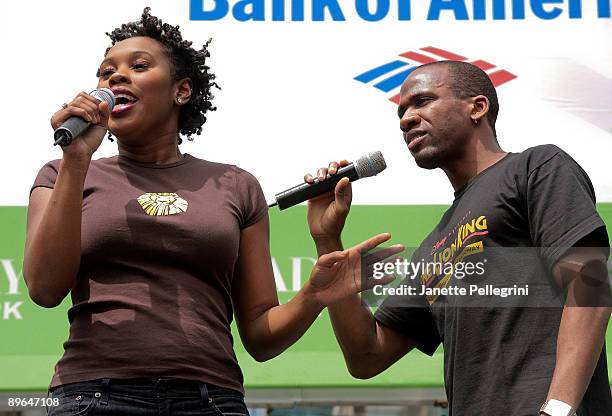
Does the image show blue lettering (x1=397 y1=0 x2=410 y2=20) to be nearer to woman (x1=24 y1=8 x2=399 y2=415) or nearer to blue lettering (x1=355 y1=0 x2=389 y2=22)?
blue lettering (x1=355 y1=0 x2=389 y2=22)

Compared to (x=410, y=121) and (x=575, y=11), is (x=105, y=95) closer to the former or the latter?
(x=410, y=121)

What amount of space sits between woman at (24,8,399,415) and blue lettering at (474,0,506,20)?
1.30 m

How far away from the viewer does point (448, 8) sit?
3.02m

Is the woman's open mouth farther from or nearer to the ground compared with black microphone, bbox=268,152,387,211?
farther from the ground

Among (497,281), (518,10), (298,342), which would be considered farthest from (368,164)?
(518,10)

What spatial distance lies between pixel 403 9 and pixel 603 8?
0.66 metres

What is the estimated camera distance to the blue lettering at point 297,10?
9.99 feet

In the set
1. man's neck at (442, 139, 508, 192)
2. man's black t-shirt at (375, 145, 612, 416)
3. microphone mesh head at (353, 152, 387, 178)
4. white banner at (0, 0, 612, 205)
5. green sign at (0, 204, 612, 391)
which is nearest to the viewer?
man's black t-shirt at (375, 145, 612, 416)

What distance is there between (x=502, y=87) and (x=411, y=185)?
→ 445 mm

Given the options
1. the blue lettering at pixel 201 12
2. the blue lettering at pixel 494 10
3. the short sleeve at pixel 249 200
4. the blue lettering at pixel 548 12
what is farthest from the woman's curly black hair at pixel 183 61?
the blue lettering at pixel 548 12

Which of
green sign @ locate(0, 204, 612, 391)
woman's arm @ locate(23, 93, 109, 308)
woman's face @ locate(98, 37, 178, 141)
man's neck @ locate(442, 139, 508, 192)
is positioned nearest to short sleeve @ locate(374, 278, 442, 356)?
man's neck @ locate(442, 139, 508, 192)

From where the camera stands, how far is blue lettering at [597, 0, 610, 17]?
3.00 metres

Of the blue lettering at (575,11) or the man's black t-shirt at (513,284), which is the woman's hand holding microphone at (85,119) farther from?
the blue lettering at (575,11)

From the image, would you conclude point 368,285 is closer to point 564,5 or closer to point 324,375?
point 324,375
